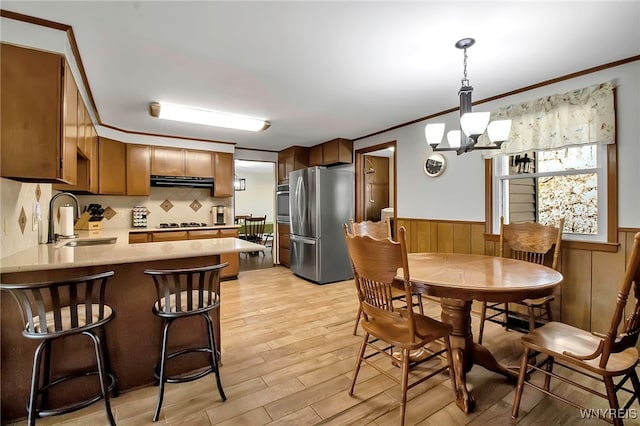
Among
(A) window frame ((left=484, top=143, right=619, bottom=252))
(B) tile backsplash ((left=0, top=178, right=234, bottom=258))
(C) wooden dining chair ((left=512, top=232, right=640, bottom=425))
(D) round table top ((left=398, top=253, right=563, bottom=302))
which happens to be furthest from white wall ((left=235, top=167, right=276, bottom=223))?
(C) wooden dining chair ((left=512, top=232, right=640, bottom=425))

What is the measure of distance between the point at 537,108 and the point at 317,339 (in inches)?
116

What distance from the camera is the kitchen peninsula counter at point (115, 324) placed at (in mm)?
1673

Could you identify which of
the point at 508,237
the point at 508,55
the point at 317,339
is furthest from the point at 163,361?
the point at 508,55

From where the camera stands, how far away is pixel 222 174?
5113mm

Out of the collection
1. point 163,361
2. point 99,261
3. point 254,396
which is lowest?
point 254,396

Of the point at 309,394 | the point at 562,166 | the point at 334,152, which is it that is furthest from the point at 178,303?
the point at 334,152

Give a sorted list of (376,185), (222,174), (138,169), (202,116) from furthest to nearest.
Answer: (376,185)
(222,174)
(138,169)
(202,116)

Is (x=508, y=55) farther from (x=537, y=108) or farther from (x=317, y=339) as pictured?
(x=317, y=339)

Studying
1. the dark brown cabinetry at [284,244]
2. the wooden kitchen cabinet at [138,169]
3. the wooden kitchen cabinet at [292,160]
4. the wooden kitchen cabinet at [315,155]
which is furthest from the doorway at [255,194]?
the wooden kitchen cabinet at [138,169]

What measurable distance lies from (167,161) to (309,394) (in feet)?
13.7

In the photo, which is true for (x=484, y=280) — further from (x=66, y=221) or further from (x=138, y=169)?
(x=138, y=169)

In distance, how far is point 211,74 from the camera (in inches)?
99.0

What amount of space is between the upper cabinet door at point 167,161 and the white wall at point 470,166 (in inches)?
115

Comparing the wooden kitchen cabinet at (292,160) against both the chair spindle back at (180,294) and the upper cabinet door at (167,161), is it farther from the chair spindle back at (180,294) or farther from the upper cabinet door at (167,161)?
the chair spindle back at (180,294)
